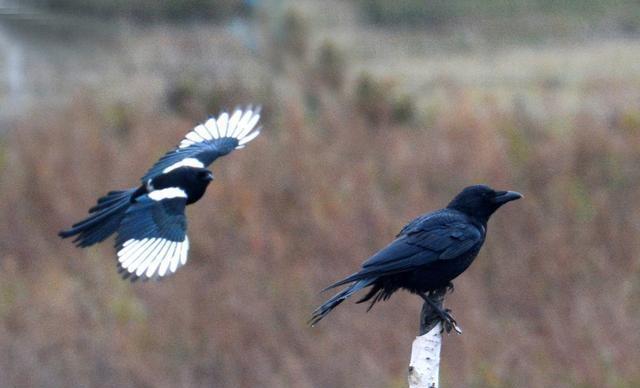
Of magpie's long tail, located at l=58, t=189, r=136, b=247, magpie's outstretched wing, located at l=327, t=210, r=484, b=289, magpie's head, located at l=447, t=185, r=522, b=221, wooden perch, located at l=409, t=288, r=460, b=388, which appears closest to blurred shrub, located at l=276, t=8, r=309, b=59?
magpie's long tail, located at l=58, t=189, r=136, b=247

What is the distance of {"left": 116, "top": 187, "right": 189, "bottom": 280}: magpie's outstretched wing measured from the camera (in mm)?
5047

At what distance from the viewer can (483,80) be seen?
62.3ft

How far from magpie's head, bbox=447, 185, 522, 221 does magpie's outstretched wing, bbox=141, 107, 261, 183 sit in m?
1.53

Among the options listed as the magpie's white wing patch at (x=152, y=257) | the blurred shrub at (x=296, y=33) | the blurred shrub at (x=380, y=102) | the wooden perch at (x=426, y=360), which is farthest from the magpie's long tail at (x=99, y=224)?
the blurred shrub at (x=296, y=33)

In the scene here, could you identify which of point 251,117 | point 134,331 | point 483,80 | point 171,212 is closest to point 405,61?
point 483,80

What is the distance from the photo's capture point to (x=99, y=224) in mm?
5633

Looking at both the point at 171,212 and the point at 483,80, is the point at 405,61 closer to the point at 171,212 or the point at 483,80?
the point at 483,80

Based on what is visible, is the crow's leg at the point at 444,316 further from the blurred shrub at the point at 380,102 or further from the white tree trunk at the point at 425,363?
the blurred shrub at the point at 380,102

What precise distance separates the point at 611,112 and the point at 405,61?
7787mm

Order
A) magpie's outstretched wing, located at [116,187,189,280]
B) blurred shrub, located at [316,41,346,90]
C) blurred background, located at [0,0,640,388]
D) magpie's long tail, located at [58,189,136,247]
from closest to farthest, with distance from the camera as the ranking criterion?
1. magpie's outstretched wing, located at [116,187,189,280]
2. magpie's long tail, located at [58,189,136,247]
3. blurred background, located at [0,0,640,388]
4. blurred shrub, located at [316,41,346,90]

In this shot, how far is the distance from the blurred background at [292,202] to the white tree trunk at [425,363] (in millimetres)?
5059

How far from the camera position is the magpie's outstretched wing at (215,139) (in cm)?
613

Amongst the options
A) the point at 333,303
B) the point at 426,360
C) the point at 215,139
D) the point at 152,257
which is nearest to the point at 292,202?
the point at 215,139

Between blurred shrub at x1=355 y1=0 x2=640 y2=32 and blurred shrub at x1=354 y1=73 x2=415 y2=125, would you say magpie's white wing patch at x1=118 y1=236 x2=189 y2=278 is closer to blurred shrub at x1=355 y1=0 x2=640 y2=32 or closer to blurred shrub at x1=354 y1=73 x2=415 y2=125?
blurred shrub at x1=354 y1=73 x2=415 y2=125
